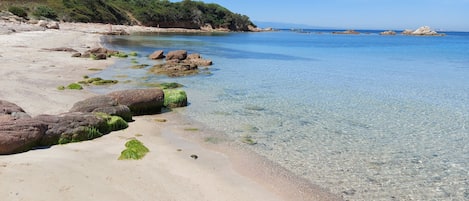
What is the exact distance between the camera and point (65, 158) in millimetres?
7688

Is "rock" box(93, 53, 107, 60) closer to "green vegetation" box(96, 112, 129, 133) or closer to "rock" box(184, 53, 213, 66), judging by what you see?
"rock" box(184, 53, 213, 66)

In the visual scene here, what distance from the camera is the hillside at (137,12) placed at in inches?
3046

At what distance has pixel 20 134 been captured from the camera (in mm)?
7844

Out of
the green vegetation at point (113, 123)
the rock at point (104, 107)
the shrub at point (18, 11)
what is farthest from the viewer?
Answer: the shrub at point (18, 11)

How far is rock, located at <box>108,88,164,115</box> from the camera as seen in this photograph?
489 inches

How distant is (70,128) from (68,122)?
0.19m

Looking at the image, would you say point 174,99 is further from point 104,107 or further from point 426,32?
point 426,32

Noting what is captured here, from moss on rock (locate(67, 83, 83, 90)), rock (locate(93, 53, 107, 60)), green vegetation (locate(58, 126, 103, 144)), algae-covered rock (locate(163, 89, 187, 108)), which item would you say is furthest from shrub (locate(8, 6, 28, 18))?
green vegetation (locate(58, 126, 103, 144))

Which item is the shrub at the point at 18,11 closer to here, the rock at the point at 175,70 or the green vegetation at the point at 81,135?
the rock at the point at 175,70

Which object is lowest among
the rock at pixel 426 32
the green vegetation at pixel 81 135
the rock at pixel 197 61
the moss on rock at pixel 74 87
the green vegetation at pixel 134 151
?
the green vegetation at pixel 134 151

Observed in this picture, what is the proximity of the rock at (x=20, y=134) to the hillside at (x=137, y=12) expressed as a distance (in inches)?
2675

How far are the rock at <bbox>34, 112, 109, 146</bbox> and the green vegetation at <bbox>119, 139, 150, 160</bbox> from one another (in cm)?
111

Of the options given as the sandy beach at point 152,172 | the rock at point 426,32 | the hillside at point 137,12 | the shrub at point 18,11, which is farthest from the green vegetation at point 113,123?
the rock at point 426,32

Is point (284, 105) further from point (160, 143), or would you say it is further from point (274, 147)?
point (160, 143)
